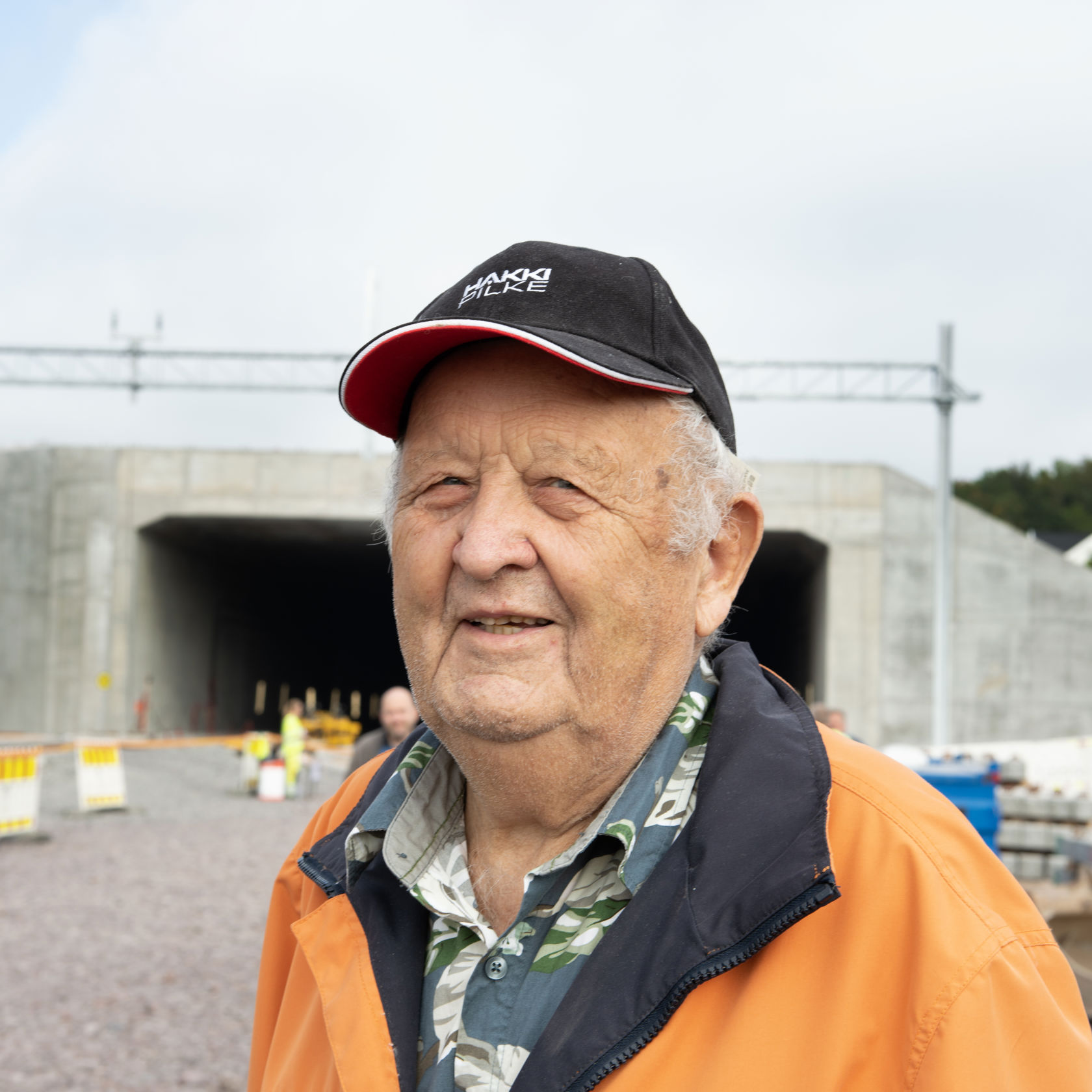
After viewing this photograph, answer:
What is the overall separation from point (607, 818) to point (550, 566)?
0.39 meters

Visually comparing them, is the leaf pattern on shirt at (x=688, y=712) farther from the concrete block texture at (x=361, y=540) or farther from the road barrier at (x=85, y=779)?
the concrete block texture at (x=361, y=540)

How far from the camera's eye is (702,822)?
152cm

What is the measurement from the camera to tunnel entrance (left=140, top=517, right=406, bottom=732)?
2969 cm

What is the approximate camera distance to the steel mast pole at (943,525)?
69.6ft

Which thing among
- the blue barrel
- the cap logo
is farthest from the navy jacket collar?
the blue barrel

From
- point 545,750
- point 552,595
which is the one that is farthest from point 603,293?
point 545,750

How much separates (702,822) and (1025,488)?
99.9 meters

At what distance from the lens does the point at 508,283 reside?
1724 mm

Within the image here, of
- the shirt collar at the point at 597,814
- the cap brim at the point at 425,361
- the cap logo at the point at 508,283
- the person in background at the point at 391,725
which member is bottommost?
the person in background at the point at 391,725

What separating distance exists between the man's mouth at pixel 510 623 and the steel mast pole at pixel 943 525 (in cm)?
2086

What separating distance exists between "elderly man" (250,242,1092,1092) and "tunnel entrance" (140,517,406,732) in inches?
944

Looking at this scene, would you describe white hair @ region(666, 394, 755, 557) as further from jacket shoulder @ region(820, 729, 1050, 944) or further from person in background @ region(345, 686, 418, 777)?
person in background @ region(345, 686, 418, 777)

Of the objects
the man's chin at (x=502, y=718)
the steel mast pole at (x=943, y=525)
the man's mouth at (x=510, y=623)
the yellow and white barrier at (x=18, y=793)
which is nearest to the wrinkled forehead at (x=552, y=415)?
the man's mouth at (x=510, y=623)

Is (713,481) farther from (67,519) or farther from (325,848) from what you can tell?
(67,519)
